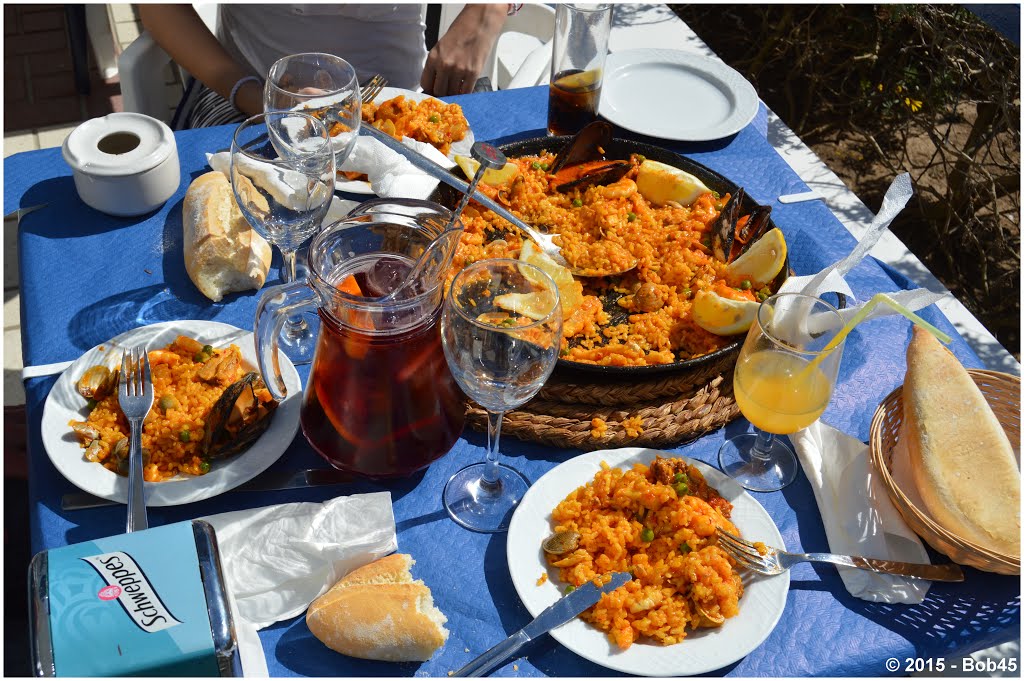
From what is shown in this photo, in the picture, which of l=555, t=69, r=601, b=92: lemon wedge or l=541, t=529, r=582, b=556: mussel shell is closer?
l=541, t=529, r=582, b=556: mussel shell

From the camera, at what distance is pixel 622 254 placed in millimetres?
1823

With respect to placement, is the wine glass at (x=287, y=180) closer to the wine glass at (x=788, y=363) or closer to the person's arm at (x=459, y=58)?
the wine glass at (x=788, y=363)

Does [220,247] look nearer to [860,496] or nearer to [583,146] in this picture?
[583,146]

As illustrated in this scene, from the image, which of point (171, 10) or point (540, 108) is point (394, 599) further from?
point (171, 10)

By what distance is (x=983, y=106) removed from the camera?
340cm

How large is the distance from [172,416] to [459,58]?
1.65 metres

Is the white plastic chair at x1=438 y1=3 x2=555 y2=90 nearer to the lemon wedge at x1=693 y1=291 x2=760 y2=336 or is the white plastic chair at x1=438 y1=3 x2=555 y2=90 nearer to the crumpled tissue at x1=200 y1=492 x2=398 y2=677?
the lemon wedge at x1=693 y1=291 x2=760 y2=336

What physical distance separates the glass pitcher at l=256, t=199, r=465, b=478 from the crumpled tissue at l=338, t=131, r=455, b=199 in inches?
20.3

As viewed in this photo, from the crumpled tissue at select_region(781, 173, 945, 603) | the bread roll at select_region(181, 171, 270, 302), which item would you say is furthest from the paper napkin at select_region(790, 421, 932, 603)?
the bread roll at select_region(181, 171, 270, 302)

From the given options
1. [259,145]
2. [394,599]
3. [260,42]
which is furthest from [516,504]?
[260,42]

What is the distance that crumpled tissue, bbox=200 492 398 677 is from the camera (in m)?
1.25

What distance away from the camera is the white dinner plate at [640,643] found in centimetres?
121

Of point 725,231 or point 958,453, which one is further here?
point 725,231

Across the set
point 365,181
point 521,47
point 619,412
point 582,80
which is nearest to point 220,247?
point 365,181
